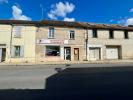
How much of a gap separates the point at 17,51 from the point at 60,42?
623 cm

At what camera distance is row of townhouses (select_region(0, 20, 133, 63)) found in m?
27.0

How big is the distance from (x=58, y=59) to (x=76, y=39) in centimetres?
418

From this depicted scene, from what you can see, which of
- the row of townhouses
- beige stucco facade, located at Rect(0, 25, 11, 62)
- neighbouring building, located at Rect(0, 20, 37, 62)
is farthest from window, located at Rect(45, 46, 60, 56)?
beige stucco facade, located at Rect(0, 25, 11, 62)

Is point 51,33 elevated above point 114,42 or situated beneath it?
elevated above

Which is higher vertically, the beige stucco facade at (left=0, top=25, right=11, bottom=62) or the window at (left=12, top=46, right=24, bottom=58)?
the beige stucco facade at (left=0, top=25, right=11, bottom=62)

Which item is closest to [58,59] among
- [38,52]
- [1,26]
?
[38,52]

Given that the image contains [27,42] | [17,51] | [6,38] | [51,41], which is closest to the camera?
[6,38]

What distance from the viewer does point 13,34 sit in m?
27.1

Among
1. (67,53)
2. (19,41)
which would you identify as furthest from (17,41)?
(67,53)

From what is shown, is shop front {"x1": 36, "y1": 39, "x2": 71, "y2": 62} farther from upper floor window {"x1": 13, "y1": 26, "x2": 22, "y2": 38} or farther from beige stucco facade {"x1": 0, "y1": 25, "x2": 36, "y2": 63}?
upper floor window {"x1": 13, "y1": 26, "x2": 22, "y2": 38}

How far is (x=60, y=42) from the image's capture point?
94.0 ft

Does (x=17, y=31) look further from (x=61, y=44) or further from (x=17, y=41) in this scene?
(x=61, y=44)

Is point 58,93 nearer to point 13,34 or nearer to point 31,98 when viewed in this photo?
point 31,98

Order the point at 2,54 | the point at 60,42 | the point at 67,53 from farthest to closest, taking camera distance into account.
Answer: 1. the point at 67,53
2. the point at 60,42
3. the point at 2,54
